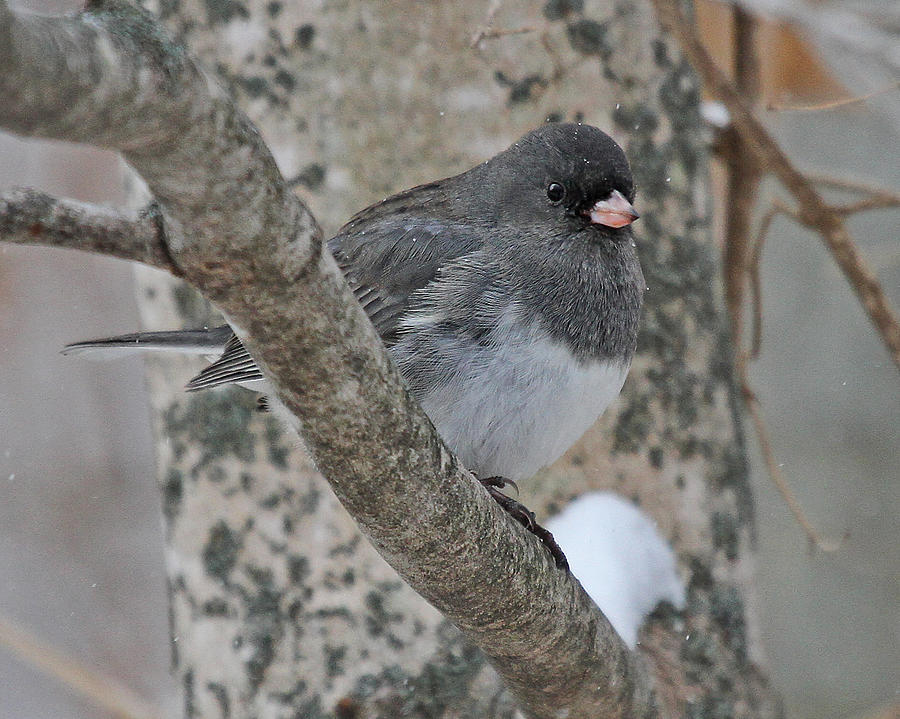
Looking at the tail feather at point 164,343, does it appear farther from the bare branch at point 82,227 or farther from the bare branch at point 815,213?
the bare branch at point 815,213

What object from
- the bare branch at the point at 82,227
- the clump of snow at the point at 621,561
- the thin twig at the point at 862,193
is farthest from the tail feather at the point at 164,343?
the thin twig at the point at 862,193

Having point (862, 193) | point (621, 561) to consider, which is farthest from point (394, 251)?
point (862, 193)

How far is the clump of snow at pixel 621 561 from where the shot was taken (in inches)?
89.0

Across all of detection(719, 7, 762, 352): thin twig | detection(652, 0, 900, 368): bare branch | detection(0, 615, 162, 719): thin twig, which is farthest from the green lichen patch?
detection(652, 0, 900, 368): bare branch

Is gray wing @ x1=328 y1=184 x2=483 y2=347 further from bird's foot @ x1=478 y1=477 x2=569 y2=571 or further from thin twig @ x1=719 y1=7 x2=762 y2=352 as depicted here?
thin twig @ x1=719 y1=7 x2=762 y2=352

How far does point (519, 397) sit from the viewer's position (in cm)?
197

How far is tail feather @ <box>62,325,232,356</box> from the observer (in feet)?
7.04

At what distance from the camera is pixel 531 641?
170 centimetres

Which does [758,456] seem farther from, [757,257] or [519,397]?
[519,397]

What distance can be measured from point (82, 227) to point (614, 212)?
1.29 m

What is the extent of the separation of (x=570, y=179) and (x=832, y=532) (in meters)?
2.71

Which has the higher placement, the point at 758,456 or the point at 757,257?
the point at 757,257

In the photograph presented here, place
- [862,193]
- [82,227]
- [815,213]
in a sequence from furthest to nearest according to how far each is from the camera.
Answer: [862,193], [815,213], [82,227]

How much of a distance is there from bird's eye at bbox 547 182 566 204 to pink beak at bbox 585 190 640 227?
0.08 metres
